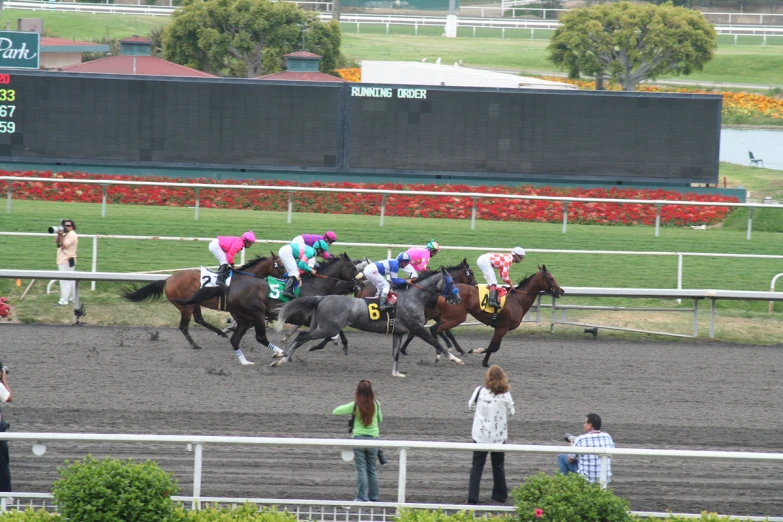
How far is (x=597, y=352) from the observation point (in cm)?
1144

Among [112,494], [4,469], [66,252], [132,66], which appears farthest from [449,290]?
[132,66]

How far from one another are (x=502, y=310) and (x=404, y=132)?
7.13 m

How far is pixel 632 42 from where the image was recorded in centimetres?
3622

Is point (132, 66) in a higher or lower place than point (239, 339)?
higher

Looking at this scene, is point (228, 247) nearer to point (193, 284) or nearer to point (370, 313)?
point (193, 284)

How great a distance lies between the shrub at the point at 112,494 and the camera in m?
5.16

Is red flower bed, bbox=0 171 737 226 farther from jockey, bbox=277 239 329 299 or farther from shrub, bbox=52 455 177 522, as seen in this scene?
shrub, bbox=52 455 177 522

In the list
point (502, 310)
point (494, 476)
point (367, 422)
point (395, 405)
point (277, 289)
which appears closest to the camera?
point (494, 476)

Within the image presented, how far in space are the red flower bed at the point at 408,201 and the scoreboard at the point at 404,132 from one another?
0.26 meters

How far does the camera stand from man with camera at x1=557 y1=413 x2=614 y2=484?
5898mm

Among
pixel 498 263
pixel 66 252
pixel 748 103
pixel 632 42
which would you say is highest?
pixel 632 42

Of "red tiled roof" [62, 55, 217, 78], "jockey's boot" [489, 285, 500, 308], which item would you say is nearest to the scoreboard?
"jockey's boot" [489, 285, 500, 308]

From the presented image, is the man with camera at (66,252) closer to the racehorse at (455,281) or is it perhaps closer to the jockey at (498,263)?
the racehorse at (455,281)

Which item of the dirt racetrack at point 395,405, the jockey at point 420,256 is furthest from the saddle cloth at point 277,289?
the jockey at point 420,256
